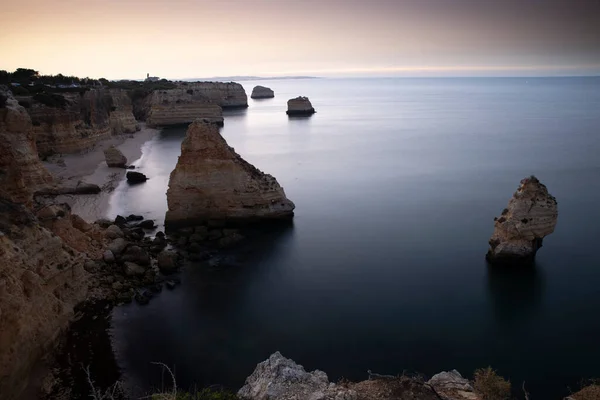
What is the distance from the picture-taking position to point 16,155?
23.7m

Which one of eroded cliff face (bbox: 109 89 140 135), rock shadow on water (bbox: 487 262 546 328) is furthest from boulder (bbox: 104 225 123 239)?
eroded cliff face (bbox: 109 89 140 135)

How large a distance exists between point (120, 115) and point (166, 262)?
45722mm

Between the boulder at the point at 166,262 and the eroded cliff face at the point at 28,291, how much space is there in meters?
5.44

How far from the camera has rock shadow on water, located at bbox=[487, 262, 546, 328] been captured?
1673 cm

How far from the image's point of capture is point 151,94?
7712 cm

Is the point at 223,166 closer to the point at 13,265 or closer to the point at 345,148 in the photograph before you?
the point at 13,265

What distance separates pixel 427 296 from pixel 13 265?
14643 millimetres

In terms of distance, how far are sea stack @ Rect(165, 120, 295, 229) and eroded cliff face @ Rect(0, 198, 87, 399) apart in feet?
36.4

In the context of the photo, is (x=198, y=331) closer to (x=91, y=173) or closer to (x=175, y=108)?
(x=91, y=173)


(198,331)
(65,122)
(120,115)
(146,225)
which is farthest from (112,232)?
(120,115)

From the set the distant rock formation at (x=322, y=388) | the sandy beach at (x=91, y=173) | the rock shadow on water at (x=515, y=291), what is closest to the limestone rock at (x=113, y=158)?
the sandy beach at (x=91, y=173)

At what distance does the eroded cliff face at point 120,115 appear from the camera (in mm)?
→ 56434

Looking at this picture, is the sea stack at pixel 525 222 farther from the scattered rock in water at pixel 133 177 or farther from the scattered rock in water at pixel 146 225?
the scattered rock in water at pixel 133 177

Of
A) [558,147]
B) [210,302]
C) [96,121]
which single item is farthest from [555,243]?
[96,121]
